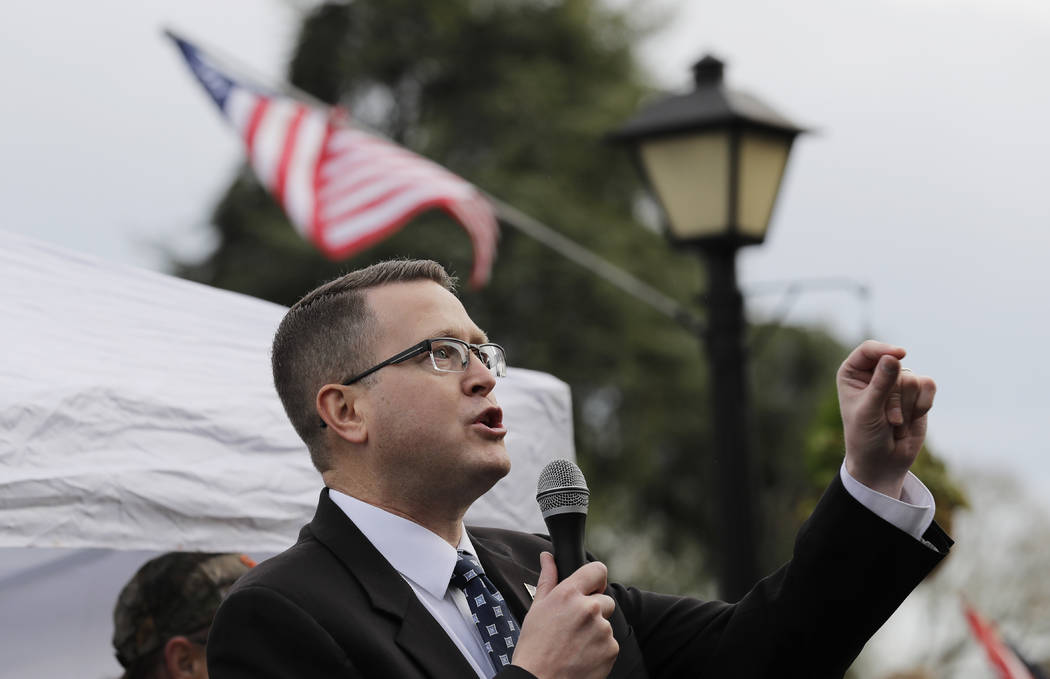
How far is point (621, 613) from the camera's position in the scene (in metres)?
2.82

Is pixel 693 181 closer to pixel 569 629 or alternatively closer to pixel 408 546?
pixel 408 546

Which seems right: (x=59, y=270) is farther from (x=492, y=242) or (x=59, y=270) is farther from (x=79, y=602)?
(x=492, y=242)

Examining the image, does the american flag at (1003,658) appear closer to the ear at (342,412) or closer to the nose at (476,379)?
the nose at (476,379)

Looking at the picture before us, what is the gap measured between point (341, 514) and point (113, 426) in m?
1.10

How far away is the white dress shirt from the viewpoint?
2516mm

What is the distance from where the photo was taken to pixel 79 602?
13.4ft

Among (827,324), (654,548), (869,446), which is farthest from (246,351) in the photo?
(827,324)

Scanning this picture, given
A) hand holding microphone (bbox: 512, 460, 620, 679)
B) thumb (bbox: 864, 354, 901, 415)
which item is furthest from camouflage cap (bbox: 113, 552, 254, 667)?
thumb (bbox: 864, 354, 901, 415)

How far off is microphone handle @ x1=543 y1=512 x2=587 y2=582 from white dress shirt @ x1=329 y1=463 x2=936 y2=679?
0.76 feet

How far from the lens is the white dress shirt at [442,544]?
8.25ft

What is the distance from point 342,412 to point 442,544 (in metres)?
0.36

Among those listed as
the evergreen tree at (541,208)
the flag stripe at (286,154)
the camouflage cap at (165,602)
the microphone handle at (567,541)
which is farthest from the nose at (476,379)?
the evergreen tree at (541,208)

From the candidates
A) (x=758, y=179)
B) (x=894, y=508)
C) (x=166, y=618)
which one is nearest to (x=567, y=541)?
(x=894, y=508)

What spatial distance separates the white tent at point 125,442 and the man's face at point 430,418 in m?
1.04
